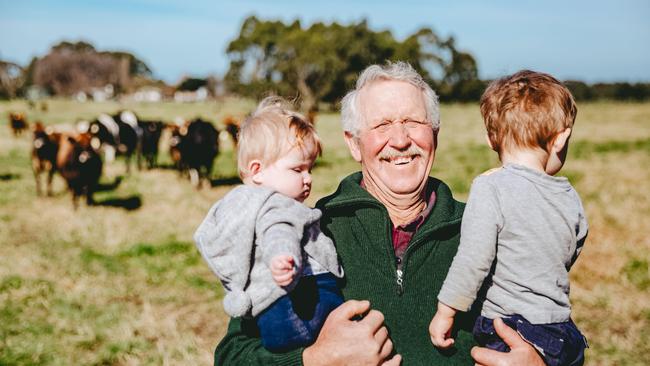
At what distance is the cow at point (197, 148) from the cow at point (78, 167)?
272cm

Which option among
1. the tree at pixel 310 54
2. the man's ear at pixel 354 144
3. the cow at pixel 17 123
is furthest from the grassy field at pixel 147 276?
the tree at pixel 310 54

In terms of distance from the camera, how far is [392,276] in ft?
8.15

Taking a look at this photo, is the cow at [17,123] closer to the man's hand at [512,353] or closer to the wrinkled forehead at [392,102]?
the wrinkled forehead at [392,102]

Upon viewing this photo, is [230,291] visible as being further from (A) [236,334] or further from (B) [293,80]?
(B) [293,80]

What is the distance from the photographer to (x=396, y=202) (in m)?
2.83

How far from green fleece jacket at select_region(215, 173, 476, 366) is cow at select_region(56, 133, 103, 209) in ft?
33.9

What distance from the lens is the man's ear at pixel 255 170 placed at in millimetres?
2381

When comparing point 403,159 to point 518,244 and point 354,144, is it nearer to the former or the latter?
point 354,144

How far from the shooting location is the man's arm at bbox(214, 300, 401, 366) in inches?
84.5

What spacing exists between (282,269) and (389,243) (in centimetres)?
72

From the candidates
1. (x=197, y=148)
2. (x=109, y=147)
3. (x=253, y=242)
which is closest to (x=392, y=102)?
(x=253, y=242)

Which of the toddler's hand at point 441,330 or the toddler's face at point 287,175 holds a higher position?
the toddler's face at point 287,175

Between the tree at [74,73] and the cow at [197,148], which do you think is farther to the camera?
the tree at [74,73]

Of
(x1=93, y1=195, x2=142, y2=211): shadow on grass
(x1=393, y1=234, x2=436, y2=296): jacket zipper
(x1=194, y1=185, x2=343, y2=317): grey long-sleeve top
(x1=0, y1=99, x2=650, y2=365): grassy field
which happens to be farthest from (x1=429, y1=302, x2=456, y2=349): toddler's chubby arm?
(x1=93, y1=195, x2=142, y2=211): shadow on grass
